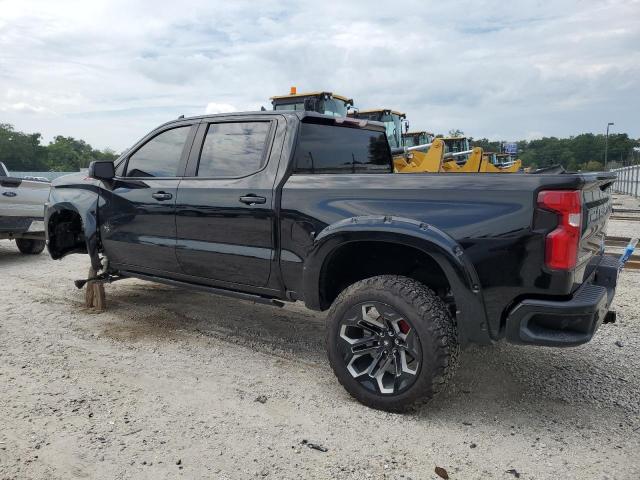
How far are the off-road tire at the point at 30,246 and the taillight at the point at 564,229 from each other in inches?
333

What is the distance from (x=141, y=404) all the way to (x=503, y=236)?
7.93 feet

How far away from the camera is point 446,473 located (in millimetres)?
2609

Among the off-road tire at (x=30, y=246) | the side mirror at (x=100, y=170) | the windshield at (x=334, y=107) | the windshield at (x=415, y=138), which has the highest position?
the windshield at (x=334, y=107)

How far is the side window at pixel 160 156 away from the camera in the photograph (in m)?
4.46

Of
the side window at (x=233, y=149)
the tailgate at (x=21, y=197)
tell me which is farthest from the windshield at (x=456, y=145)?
the side window at (x=233, y=149)

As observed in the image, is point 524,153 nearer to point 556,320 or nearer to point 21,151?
point 21,151

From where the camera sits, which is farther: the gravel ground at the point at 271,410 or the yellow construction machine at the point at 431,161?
the yellow construction machine at the point at 431,161

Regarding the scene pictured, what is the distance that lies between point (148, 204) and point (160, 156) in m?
0.45

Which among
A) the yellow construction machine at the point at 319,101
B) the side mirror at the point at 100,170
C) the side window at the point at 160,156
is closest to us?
the side window at the point at 160,156

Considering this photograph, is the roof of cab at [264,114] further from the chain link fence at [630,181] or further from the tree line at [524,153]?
the tree line at [524,153]

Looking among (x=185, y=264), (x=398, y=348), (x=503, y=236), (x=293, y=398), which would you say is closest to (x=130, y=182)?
(x=185, y=264)

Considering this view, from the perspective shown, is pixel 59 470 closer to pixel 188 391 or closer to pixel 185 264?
pixel 188 391

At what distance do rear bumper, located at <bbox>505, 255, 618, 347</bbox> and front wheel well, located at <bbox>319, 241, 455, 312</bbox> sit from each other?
2.13 feet

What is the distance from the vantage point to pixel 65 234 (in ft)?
18.7
